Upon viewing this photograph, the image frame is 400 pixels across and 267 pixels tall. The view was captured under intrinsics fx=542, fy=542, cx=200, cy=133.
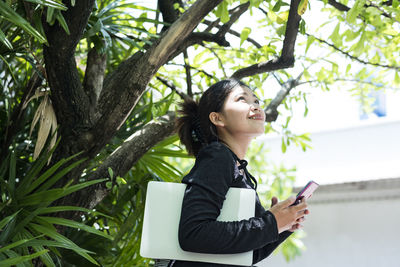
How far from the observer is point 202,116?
55.4 inches

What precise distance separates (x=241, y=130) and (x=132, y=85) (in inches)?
19.2

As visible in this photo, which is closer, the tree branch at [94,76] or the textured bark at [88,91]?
the textured bark at [88,91]

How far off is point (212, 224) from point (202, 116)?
16.6 inches

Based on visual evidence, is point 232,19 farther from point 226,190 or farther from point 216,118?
point 226,190

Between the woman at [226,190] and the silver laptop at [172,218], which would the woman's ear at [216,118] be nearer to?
the woman at [226,190]

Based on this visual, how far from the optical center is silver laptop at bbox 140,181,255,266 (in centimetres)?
108

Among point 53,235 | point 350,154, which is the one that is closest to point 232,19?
point 53,235

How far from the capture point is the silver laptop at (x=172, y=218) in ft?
3.55

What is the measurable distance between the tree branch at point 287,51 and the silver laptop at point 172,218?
62 cm

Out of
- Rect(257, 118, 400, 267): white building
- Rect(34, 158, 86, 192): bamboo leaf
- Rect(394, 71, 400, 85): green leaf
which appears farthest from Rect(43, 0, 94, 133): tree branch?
Rect(257, 118, 400, 267): white building

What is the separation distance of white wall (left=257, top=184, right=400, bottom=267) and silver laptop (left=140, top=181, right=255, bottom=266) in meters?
4.58

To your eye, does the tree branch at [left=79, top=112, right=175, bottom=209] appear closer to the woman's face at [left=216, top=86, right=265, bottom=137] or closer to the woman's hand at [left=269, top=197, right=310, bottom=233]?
the woman's face at [left=216, top=86, right=265, bottom=137]

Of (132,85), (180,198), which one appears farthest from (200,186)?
(132,85)

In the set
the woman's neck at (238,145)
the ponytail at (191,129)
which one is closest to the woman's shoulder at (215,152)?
the woman's neck at (238,145)
